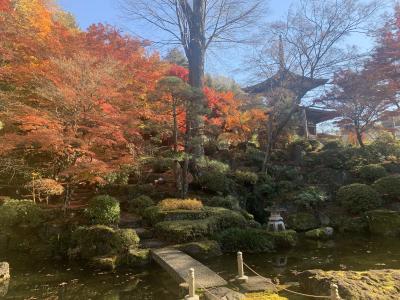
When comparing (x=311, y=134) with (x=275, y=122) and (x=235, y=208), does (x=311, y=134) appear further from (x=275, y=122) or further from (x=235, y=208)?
(x=235, y=208)

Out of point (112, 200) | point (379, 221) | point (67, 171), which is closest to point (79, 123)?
point (67, 171)

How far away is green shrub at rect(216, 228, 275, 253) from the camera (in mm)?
10578

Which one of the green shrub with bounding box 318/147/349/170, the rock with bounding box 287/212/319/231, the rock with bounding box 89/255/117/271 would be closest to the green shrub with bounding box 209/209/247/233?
the rock with bounding box 287/212/319/231

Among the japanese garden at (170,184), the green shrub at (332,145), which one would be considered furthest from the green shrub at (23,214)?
the green shrub at (332,145)

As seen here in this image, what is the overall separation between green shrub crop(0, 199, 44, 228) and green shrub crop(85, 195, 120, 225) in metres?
1.72

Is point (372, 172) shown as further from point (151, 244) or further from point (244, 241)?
point (151, 244)

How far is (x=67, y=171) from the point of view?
10.4m

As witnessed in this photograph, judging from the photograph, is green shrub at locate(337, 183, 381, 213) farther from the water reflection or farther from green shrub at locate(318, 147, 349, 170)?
the water reflection

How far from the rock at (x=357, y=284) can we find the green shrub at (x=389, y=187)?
9.66 meters

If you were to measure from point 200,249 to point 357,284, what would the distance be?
4.87 meters

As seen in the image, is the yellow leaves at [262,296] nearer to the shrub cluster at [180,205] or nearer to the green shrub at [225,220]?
the green shrub at [225,220]

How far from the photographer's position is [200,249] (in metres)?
9.72

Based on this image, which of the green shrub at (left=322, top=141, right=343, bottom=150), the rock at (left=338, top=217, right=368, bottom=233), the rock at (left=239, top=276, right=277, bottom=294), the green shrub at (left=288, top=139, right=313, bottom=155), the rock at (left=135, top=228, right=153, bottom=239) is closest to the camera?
the rock at (left=239, top=276, right=277, bottom=294)

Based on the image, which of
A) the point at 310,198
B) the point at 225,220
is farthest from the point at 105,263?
the point at 310,198
